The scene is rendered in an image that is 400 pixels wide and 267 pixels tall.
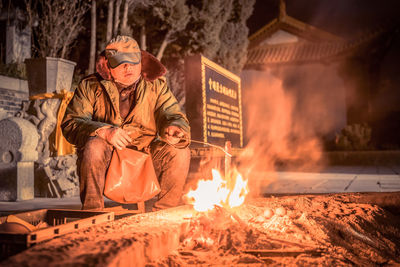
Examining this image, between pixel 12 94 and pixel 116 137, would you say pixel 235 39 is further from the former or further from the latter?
pixel 116 137

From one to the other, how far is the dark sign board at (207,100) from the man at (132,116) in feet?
5.64

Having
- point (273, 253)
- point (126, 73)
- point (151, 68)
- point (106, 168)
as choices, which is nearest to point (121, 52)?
point (126, 73)

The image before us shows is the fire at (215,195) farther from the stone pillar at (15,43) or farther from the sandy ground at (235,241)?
the stone pillar at (15,43)

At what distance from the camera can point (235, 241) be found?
2129 mm

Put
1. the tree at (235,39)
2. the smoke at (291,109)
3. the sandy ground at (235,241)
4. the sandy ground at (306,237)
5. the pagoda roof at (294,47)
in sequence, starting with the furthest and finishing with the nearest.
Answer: the smoke at (291,109) < the pagoda roof at (294,47) < the tree at (235,39) < the sandy ground at (306,237) < the sandy ground at (235,241)

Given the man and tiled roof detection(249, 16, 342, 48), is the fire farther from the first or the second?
tiled roof detection(249, 16, 342, 48)

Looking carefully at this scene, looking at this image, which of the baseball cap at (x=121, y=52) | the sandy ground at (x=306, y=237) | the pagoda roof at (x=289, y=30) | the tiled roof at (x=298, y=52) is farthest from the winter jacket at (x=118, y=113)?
the pagoda roof at (x=289, y=30)

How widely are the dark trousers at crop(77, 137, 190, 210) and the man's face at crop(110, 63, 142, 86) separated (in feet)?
2.02

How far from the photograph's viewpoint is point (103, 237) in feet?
5.99

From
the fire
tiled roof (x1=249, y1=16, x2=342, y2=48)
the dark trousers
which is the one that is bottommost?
the fire

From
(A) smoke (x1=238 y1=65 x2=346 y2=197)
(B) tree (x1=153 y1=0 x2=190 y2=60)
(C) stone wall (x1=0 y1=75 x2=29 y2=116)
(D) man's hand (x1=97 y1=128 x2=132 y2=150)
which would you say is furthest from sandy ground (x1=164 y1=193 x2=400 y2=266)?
(A) smoke (x1=238 y1=65 x2=346 y2=197)

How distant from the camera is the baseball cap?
120 inches

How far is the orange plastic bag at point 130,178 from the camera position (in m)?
2.80

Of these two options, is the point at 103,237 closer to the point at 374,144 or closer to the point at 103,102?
the point at 103,102
